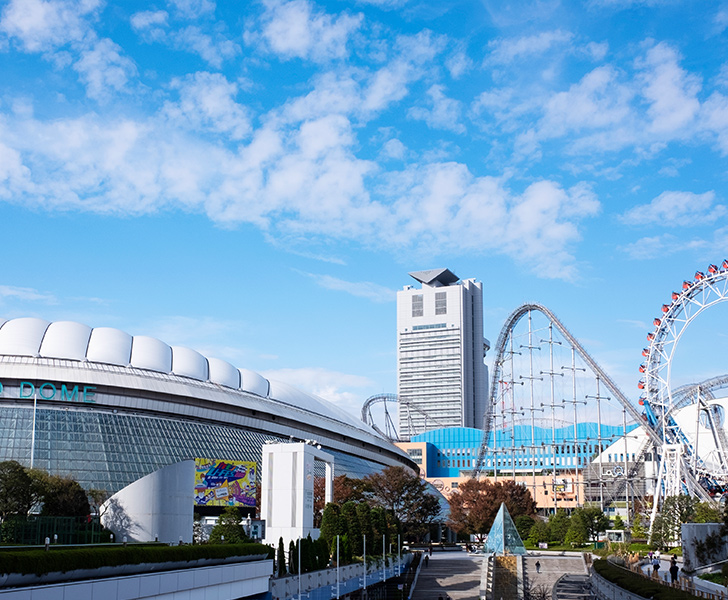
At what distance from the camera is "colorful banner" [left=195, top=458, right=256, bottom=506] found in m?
60.1

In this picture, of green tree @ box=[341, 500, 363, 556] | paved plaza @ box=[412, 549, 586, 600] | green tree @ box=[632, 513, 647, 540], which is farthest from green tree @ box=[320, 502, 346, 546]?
green tree @ box=[632, 513, 647, 540]

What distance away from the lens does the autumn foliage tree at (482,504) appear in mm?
85375

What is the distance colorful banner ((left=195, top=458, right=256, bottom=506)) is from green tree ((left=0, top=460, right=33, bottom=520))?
2096 cm

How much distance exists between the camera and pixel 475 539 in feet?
325

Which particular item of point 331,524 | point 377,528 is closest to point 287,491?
point 331,524

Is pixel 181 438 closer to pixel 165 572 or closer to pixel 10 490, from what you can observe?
pixel 10 490

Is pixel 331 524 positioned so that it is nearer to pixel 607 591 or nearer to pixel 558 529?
pixel 607 591

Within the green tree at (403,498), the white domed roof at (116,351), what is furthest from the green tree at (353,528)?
the green tree at (403,498)

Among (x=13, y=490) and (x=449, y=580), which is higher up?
(x=13, y=490)

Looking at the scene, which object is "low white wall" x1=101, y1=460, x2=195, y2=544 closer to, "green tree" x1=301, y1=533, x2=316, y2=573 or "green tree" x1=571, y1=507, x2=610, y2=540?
"green tree" x1=301, y1=533, x2=316, y2=573

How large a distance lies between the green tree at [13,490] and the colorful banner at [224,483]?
68.8 ft

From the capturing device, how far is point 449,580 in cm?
5600

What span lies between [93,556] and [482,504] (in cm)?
6997

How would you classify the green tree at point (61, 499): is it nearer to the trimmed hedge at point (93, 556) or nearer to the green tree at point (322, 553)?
the green tree at point (322, 553)
